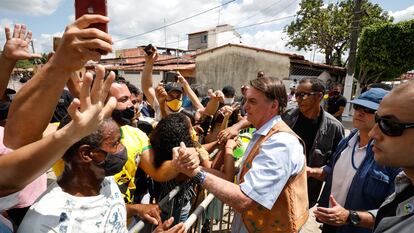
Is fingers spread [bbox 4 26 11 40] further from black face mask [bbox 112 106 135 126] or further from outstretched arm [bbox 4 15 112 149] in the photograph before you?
black face mask [bbox 112 106 135 126]

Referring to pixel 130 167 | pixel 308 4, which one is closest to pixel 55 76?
pixel 130 167

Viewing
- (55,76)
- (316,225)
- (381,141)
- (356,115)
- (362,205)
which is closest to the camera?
(55,76)

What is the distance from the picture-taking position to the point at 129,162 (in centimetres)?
213

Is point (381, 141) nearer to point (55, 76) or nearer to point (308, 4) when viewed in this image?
point (55, 76)

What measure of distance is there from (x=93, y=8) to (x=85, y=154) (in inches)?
29.7

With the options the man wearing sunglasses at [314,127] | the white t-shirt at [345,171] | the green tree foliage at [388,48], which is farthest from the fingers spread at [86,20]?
the green tree foliage at [388,48]

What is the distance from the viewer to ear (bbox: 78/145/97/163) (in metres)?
1.42

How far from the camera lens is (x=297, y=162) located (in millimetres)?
1935

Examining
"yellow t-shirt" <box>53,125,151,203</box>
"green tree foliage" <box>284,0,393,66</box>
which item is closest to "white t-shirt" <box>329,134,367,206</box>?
"yellow t-shirt" <box>53,125,151,203</box>

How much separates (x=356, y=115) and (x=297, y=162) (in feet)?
3.74

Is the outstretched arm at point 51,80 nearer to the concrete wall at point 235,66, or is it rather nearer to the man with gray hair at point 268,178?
the man with gray hair at point 268,178

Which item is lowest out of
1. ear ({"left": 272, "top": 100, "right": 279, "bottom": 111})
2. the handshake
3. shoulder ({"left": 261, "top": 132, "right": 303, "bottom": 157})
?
the handshake

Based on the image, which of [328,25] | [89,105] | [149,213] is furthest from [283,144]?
[328,25]

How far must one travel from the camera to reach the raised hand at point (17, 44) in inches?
62.7
